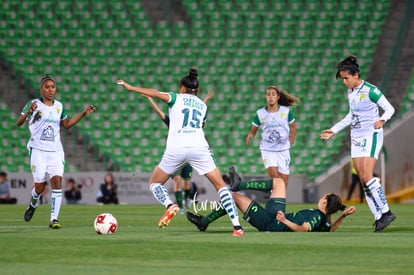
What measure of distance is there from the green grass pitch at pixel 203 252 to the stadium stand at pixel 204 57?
59.3 ft

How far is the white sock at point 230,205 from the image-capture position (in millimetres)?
12164

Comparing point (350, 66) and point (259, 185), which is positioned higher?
point (350, 66)

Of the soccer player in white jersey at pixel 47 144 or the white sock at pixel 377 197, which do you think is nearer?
the white sock at pixel 377 197

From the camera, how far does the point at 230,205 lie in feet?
40.0

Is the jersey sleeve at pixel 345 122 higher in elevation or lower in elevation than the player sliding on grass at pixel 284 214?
higher

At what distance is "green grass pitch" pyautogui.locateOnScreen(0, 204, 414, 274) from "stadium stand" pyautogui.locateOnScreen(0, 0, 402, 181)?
59.3ft

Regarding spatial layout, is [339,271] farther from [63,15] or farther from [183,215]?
[63,15]

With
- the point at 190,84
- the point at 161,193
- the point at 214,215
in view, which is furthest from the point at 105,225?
the point at 190,84

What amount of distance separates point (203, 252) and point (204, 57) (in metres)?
23.4

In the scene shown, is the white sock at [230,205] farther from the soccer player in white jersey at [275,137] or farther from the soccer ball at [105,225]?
the soccer player in white jersey at [275,137]

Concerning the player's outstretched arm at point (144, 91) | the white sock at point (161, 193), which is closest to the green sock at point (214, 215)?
the white sock at point (161, 193)

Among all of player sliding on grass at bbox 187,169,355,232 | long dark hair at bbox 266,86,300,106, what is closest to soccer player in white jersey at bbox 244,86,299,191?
long dark hair at bbox 266,86,300,106

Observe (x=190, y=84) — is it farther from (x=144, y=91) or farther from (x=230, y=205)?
(x=230, y=205)

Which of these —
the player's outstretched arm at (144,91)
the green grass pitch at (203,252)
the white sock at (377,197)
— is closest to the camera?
the green grass pitch at (203,252)
